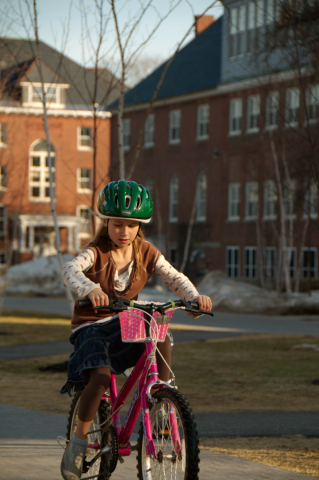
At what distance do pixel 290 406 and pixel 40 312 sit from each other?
15.7 m

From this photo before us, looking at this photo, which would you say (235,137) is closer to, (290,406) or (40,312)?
(40,312)

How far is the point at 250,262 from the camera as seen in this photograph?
3600 cm

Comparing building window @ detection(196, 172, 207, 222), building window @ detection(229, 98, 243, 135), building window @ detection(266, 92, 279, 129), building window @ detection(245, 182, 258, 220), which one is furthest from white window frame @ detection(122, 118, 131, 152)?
building window @ detection(266, 92, 279, 129)

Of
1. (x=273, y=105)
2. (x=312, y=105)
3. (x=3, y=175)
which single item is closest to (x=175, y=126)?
(x=273, y=105)

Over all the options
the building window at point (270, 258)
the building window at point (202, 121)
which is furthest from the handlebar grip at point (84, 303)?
the building window at point (202, 121)

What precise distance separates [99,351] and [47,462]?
5.04ft

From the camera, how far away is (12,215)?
149 ft

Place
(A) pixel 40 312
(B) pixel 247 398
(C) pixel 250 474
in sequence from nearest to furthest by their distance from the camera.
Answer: (C) pixel 250 474 → (B) pixel 247 398 → (A) pixel 40 312

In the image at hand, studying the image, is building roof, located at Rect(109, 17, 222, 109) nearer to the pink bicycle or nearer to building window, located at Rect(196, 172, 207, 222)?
building window, located at Rect(196, 172, 207, 222)

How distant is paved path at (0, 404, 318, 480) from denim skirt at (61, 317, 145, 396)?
0.95 m

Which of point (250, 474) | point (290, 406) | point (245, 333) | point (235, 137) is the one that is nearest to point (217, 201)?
point (235, 137)

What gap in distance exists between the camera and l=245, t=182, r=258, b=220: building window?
3644 centimetres

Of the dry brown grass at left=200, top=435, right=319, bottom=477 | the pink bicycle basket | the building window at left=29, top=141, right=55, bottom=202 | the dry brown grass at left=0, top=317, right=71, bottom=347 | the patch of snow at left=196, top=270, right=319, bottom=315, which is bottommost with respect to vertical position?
the dry brown grass at left=0, top=317, right=71, bottom=347

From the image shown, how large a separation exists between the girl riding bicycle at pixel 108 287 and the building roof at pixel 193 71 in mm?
34645
